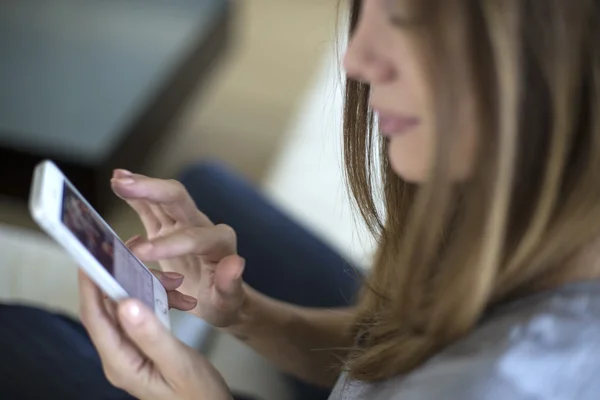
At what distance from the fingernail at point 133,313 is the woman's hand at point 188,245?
0.37 ft

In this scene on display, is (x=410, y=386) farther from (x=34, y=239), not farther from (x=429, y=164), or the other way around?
(x=34, y=239)

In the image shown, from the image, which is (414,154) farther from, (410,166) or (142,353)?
(142,353)

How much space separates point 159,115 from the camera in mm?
1551

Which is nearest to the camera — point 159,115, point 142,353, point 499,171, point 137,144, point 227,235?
point 499,171

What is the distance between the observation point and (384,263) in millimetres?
667

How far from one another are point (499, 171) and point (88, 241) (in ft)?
0.92

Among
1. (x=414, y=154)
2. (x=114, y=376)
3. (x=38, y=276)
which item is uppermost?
(x=414, y=154)

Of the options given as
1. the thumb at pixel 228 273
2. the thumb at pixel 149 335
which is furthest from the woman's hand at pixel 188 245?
the thumb at pixel 149 335

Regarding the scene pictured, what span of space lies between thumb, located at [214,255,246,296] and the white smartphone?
0.24 ft

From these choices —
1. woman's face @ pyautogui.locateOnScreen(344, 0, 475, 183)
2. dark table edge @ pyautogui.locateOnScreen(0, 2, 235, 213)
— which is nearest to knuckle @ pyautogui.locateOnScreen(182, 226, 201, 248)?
woman's face @ pyautogui.locateOnScreen(344, 0, 475, 183)

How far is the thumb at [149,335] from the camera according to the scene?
1.59ft

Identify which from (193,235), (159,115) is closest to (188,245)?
(193,235)

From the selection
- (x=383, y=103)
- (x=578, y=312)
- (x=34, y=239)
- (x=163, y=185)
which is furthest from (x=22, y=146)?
(x=578, y=312)

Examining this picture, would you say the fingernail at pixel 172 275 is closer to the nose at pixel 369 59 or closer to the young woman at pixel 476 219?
the young woman at pixel 476 219
